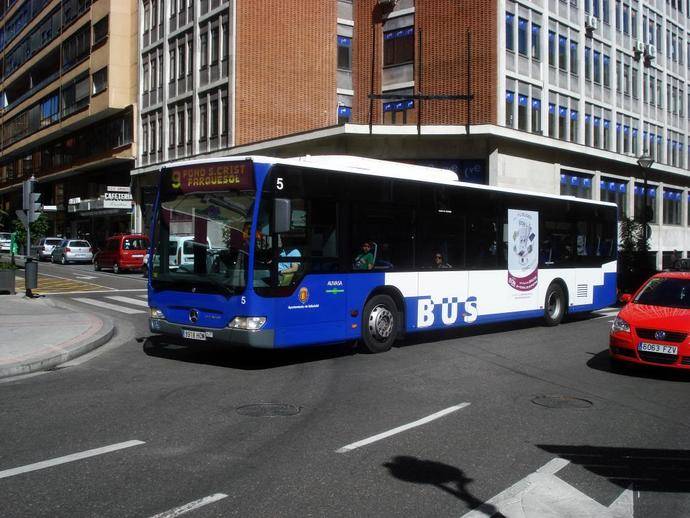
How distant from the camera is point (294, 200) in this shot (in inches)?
410

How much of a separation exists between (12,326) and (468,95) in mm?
23176

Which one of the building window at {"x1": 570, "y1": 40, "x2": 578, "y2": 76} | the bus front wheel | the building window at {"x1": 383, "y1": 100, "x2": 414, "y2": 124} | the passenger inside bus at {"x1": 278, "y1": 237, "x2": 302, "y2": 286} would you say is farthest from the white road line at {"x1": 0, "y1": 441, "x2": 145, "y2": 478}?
the building window at {"x1": 570, "y1": 40, "x2": 578, "y2": 76}

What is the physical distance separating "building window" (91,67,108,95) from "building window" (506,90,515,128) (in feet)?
96.0

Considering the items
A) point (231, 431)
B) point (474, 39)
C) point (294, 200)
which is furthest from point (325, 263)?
point (474, 39)

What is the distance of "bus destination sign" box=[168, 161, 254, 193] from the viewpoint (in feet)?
33.2

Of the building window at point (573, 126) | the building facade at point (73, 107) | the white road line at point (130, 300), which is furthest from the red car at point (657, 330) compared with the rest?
the building facade at point (73, 107)

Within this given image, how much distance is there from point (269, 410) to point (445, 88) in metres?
27.7

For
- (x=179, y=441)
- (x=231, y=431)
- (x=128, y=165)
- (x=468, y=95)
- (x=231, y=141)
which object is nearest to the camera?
(x=179, y=441)

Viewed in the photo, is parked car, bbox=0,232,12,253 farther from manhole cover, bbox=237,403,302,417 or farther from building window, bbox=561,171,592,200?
manhole cover, bbox=237,403,302,417

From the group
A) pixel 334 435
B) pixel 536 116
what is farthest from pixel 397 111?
pixel 334 435

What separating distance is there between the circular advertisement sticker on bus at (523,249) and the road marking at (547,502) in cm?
982

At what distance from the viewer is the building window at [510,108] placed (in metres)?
33.0

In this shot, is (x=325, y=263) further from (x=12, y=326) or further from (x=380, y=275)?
(x=12, y=326)

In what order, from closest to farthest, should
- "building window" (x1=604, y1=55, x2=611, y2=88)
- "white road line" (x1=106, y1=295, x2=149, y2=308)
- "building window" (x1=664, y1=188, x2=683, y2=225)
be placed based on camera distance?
1. "white road line" (x1=106, y1=295, x2=149, y2=308)
2. "building window" (x1=604, y1=55, x2=611, y2=88)
3. "building window" (x1=664, y1=188, x2=683, y2=225)
